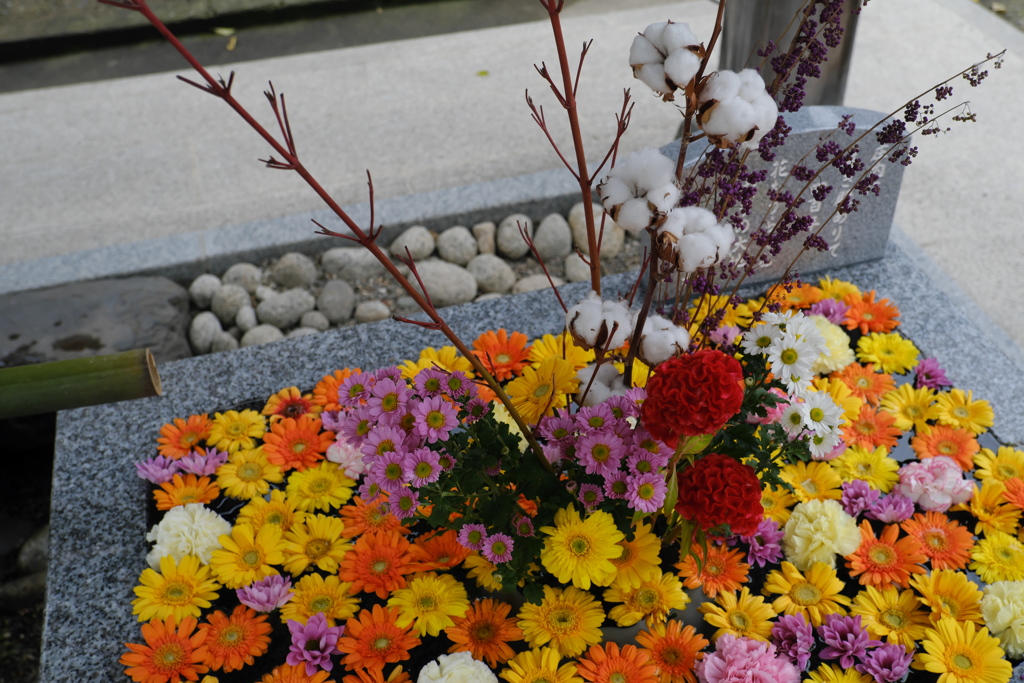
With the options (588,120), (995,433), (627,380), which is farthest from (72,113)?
(995,433)

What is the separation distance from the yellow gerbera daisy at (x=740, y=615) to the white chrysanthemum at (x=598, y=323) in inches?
25.0

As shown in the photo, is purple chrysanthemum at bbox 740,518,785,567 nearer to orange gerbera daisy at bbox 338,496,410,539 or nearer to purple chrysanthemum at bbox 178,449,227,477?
orange gerbera daisy at bbox 338,496,410,539

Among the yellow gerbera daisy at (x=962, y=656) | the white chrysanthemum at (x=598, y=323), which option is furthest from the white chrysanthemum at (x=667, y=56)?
the yellow gerbera daisy at (x=962, y=656)

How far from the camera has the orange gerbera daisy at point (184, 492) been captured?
1635mm

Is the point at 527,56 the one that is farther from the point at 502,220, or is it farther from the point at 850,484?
the point at 850,484

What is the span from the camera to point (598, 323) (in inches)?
38.9

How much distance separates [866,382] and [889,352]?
0.48ft

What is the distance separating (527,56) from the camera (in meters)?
4.01

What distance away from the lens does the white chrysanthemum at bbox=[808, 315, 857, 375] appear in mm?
1813

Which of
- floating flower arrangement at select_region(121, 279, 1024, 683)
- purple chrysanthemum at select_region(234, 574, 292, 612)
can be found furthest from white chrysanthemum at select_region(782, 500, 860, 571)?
purple chrysanthemum at select_region(234, 574, 292, 612)

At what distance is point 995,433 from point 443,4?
4153 millimetres

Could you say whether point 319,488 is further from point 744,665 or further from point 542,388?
point 744,665

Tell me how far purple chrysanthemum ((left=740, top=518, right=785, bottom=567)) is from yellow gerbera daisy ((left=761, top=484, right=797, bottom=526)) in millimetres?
27

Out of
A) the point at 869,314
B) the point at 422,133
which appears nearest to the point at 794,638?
the point at 869,314
